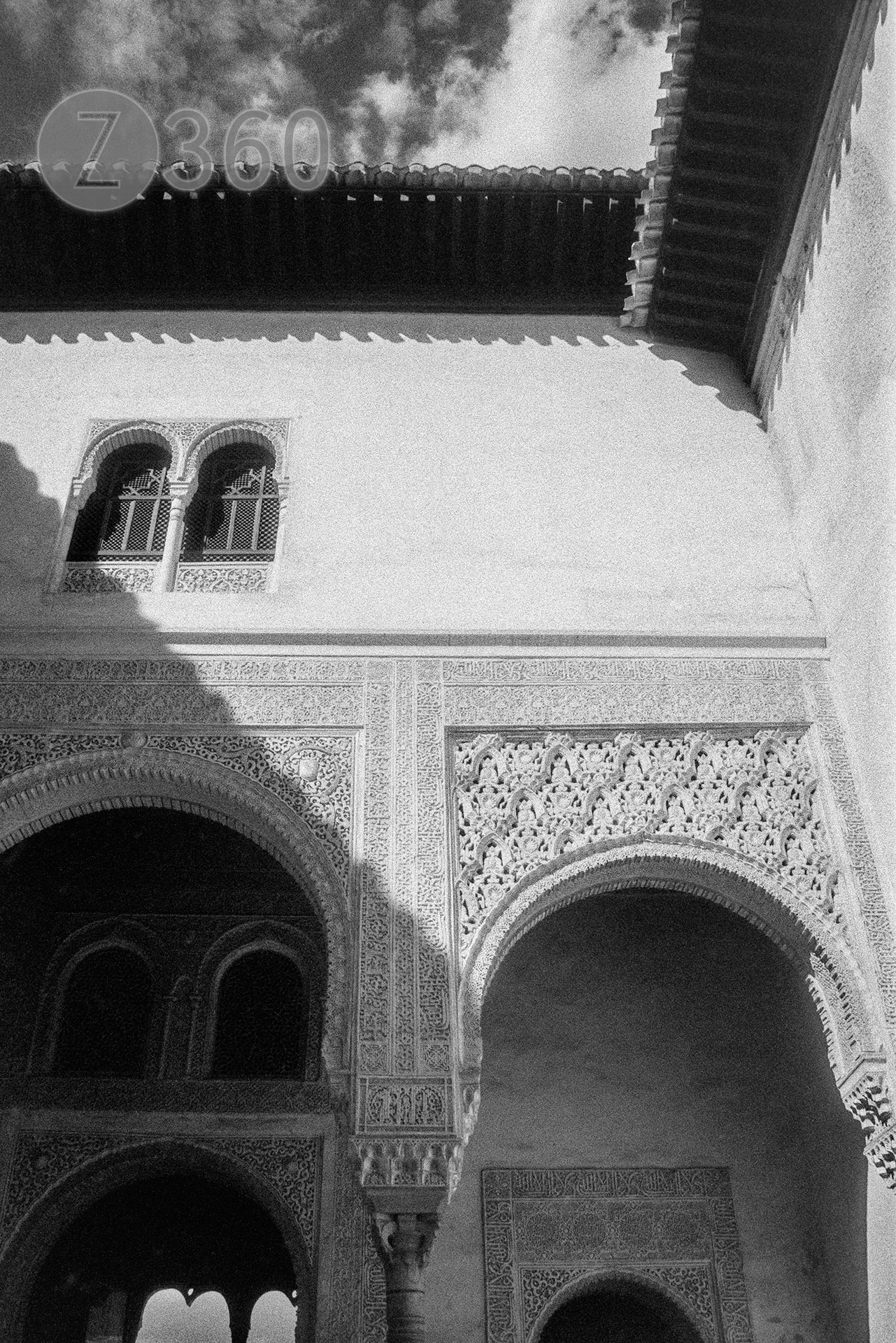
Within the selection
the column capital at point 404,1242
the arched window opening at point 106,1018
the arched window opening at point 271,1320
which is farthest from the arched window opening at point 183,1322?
the column capital at point 404,1242

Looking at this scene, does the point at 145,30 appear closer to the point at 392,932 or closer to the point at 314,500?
the point at 314,500

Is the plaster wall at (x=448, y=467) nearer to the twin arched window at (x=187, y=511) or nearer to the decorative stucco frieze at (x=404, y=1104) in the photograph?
the twin arched window at (x=187, y=511)

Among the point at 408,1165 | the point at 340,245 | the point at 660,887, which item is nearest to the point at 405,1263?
the point at 408,1165

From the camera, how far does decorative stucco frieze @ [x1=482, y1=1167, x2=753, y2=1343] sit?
5.57 m

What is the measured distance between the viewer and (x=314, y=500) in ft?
19.1

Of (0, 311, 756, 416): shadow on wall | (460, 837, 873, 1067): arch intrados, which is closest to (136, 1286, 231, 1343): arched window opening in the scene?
(460, 837, 873, 1067): arch intrados

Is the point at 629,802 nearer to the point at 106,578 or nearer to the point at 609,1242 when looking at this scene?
the point at 609,1242

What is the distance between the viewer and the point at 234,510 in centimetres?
600

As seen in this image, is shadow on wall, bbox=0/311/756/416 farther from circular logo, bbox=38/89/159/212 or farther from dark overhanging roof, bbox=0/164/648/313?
circular logo, bbox=38/89/159/212

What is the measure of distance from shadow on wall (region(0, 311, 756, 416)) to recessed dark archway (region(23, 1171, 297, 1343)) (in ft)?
15.7

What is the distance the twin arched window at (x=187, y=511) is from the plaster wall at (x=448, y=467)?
7.7 inches

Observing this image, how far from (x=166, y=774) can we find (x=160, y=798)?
16 cm

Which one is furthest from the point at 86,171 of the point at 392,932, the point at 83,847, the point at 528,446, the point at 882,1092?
the point at 882,1092

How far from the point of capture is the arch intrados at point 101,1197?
18.3ft
